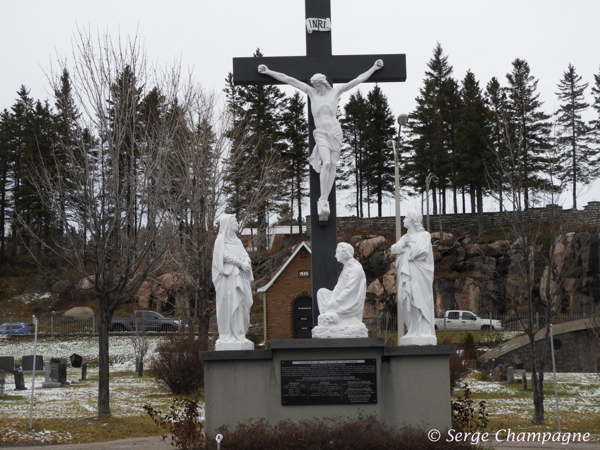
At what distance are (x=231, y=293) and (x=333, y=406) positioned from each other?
2068 millimetres

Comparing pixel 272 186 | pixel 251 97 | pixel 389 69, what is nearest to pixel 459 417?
pixel 389 69

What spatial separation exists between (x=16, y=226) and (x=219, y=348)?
49.0 meters

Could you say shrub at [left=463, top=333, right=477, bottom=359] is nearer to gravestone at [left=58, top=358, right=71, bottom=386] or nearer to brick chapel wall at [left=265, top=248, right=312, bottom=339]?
brick chapel wall at [left=265, top=248, right=312, bottom=339]

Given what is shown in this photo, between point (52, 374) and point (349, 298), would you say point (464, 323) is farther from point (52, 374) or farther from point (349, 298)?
point (349, 298)

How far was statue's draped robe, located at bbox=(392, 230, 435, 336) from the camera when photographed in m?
10.1

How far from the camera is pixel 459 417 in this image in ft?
34.4

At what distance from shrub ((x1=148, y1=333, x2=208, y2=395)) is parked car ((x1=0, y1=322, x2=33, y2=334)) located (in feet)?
78.2

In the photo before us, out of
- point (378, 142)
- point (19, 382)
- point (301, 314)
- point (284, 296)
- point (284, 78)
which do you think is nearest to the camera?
point (284, 78)

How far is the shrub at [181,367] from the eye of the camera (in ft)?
66.4

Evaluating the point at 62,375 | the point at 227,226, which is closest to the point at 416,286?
the point at 227,226

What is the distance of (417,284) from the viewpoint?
33.3 feet

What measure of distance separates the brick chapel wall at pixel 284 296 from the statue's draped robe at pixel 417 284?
2578 cm

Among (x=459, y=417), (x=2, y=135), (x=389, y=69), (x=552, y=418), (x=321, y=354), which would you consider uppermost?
(x=2, y=135)

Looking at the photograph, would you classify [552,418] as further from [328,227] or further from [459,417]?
[328,227]
